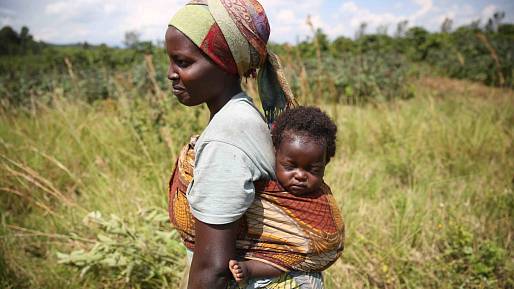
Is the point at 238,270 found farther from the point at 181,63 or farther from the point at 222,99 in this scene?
the point at 181,63

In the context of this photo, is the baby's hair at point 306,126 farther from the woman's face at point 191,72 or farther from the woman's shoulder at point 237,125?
the woman's face at point 191,72

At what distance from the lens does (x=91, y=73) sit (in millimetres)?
9359

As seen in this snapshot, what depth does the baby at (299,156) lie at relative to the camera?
1.11 m

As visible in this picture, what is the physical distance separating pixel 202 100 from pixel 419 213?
84.4 inches

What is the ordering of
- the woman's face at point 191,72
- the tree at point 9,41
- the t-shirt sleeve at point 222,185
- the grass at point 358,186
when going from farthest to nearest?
the tree at point 9,41
the grass at point 358,186
the woman's face at point 191,72
the t-shirt sleeve at point 222,185

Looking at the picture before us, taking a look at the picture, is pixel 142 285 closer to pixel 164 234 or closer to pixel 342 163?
pixel 164 234

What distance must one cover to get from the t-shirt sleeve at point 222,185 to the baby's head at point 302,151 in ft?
0.45

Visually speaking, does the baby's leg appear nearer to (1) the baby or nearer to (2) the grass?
(1) the baby

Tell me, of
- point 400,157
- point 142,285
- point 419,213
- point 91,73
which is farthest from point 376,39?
point 142,285

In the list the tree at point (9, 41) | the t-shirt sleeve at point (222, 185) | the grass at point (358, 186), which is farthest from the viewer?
the tree at point (9, 41)

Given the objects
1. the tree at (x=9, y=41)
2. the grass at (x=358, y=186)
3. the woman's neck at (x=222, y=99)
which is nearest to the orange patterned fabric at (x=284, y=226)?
the woman's neck at (x=222, y=99)

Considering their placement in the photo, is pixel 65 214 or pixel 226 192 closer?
pixel 226 192

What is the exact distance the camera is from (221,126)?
1.04 m

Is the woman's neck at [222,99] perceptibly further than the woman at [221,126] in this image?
Yes
